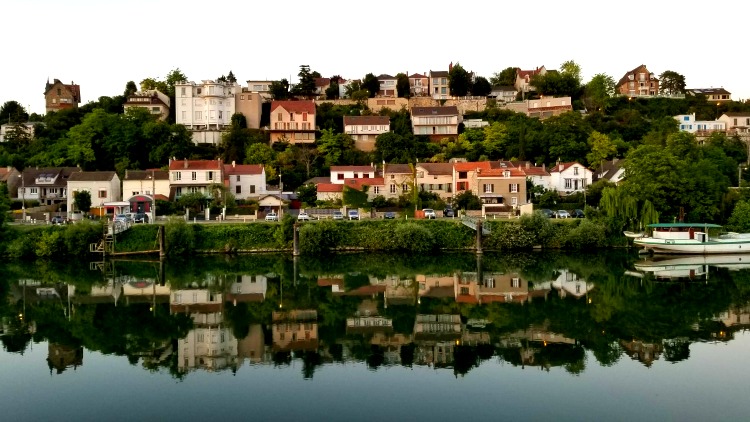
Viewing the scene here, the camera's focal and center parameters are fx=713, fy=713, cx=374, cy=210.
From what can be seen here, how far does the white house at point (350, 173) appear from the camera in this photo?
53531mm

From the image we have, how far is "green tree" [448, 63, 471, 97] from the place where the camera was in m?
79.8

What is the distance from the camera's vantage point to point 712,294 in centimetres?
2906

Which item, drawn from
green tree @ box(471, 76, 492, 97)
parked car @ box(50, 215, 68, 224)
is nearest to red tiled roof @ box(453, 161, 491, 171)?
parked car @ box(50, 215, 68, 224)

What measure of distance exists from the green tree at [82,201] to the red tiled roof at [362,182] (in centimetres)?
1771

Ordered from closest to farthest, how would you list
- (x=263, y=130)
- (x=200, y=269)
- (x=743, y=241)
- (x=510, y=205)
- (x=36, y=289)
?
(x=36, y=289) → (x=200, y=269) → (x=743, y=241) → (x=510, y=205) → (x=263, y=130)

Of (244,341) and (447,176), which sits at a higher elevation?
(447,176)

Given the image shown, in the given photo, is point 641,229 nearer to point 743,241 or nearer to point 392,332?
point 743,241

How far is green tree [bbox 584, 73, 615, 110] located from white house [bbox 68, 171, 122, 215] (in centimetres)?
4968

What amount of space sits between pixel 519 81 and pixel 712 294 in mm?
61863

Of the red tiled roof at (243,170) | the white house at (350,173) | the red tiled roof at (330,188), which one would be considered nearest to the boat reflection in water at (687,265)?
the red tiled roof at (330,188)

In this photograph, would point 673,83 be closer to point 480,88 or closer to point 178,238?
point 480,88

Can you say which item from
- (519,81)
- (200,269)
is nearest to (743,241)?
(200,269)

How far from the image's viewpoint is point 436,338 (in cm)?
2256

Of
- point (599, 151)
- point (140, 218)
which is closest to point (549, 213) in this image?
point (599, 151)
